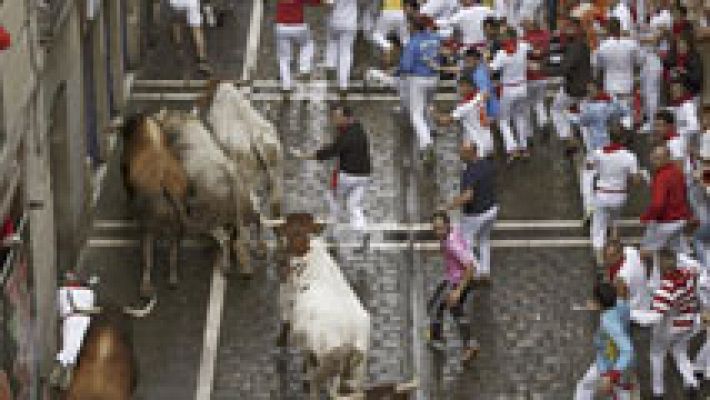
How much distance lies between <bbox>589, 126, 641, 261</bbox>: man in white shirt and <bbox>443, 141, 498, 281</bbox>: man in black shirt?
1.41 m

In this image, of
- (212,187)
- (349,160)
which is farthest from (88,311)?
(349,160)

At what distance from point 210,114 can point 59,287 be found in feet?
14.1

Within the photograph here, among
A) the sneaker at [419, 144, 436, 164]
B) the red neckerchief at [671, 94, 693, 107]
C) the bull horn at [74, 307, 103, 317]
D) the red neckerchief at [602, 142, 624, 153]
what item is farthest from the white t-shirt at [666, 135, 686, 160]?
the bull horn at [74, 307, 103, 317]

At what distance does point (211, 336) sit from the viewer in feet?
88.7

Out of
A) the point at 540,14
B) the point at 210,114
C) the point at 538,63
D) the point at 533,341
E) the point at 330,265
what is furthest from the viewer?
the point at 540,14

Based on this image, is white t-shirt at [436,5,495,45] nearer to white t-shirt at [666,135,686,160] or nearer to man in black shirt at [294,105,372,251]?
man in black shirt at [294,105,372,251]

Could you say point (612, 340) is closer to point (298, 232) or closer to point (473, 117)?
point (298, 232)

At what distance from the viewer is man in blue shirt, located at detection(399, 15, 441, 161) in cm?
3058

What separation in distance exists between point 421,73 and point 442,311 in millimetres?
5517

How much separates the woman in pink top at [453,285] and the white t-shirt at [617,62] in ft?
18.4

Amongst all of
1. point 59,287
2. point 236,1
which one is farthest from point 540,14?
point 59,287

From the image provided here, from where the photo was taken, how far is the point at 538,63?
1240 inches

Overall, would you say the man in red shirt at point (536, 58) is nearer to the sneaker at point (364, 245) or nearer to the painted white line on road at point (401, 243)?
the painted white line on road at point (401, 243)

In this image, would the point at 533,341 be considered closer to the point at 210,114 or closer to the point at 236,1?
the point at 210,114
